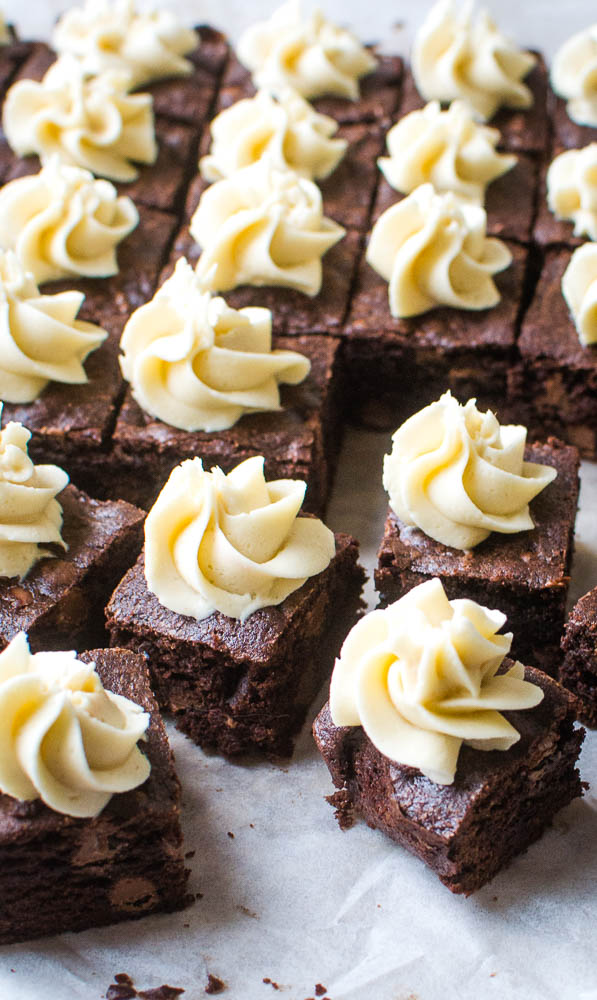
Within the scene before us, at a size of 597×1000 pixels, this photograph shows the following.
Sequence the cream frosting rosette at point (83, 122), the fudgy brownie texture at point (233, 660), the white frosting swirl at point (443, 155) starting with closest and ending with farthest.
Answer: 1. the fudgy brownie texture at point (233, 660)
2. the white frosting swirl at point (443, 155)
3. the cream frosting rosette at point (83, 122)

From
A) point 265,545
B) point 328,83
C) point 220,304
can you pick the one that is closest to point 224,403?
point 220,304

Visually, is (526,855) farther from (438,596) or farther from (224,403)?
(224,403)

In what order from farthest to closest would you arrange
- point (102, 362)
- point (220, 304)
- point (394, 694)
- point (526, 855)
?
point (102, 362) < point (220, 304) < point (526, 855) < point (394, 694)

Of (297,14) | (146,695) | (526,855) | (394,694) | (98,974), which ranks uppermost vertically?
(297,14)

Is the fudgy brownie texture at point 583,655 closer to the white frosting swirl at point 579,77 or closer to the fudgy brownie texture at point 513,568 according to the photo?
the fudgy brownie texture at point 513,568

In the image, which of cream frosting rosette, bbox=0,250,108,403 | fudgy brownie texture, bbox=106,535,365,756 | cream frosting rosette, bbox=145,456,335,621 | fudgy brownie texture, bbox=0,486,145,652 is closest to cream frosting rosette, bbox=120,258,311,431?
cream frosting rosette, bbox=0,250,108,403

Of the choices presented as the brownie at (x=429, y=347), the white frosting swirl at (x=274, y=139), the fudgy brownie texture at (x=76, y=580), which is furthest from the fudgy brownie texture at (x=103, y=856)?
the white frosting swirl at (x=274, y=139)

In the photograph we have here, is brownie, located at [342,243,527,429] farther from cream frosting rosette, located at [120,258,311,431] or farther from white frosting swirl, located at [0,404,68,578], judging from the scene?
white frosting swirl, located at [0,404,68,578]

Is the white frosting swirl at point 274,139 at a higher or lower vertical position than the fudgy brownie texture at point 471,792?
higher
